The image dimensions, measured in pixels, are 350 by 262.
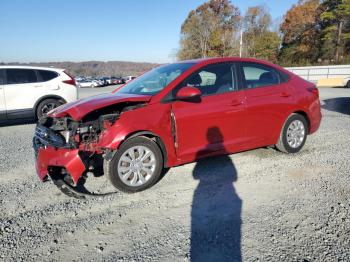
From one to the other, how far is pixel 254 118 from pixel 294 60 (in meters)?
49.4

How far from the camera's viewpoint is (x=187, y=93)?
3.81 meters

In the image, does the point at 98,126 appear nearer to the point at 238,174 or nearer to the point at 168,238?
the point at 168,238

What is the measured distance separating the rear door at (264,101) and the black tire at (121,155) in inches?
63.7

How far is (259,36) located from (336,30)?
1585 cm

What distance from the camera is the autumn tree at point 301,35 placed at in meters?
47.0

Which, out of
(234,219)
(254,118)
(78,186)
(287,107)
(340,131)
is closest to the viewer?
(234,219)

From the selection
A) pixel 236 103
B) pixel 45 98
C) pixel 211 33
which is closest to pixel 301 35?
pixel 211 33

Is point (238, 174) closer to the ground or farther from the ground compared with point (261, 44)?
closer to the ground

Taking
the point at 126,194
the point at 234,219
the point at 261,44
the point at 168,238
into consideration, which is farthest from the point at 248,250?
the point at 261,44

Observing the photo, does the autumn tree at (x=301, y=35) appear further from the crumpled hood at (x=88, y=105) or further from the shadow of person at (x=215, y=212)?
the crumpled hood at (x=88, y=105)

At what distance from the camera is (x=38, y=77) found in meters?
8.34

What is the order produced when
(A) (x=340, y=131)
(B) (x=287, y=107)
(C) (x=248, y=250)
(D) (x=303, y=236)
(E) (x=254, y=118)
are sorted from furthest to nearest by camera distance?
(A) (x=340, y=131) < (B) (x=287, y=107) < (E) (x=254, y=118) < (D) (x=303, y=236) < (C) (x=248, y=250)

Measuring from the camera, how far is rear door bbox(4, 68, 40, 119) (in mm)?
7938

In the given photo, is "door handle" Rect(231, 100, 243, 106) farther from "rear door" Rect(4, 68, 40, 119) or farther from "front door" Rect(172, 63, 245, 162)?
"rear door" Rect(4, 68, 40, 119)
